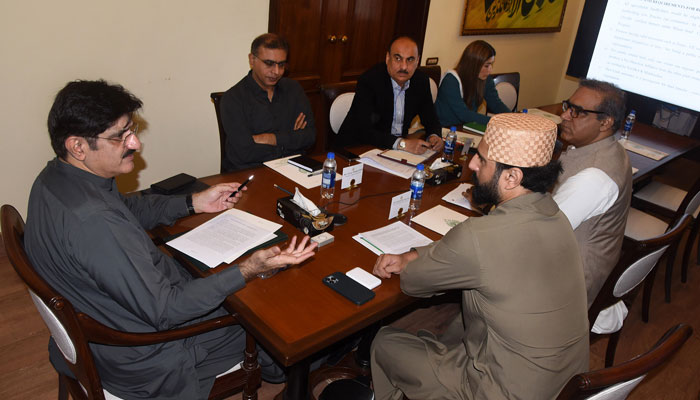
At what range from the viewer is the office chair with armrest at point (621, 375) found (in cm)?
118

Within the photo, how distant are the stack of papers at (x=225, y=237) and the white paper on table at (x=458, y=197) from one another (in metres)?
0.87

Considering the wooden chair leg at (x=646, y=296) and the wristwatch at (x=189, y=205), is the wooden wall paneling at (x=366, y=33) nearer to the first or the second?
the wristwatch at (x=189, y=205)

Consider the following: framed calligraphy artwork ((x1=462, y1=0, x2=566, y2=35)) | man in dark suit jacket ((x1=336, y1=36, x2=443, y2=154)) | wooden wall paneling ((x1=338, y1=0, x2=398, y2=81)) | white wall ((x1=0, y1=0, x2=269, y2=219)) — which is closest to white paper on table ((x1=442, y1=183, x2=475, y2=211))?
man in dark suit jacket ((x1=336, y1=36, x2=443, y2=154))

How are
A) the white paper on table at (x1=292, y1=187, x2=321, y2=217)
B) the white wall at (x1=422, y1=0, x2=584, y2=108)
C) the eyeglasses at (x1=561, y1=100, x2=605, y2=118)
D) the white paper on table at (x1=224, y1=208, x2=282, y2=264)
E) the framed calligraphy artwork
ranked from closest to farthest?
1. the white paper on table at (x1=224, y1=208, x2=282, y2=264)
2. the white paper on table at (x1=292, y1=187, x2=321, y2=217)
3. the eyeglasses at (x1=561, y1=100, x2=605, y2=118)
4. the white wall at (x1=422, y1=0, x2=584, y2=108)
5. the framed calligraphy artwork

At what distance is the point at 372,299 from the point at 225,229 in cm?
66

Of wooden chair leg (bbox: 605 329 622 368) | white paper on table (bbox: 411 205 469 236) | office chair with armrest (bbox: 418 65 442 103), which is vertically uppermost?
office chair with armrest (bbox: 418 65 442 103)

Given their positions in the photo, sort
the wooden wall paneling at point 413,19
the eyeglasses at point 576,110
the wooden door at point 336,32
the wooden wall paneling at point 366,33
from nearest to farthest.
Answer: the eyeglasses at point 576,110 < the wooden door at point 336,32 < the wooden wall paneling at point 366,33 < the wooden wall paneling at point 413,19

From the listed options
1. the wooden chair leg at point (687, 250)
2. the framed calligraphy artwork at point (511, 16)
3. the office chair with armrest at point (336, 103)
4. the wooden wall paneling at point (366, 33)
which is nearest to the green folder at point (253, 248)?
the office chair with armrest at point (336, 103)

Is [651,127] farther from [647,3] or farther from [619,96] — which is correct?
[619,96]

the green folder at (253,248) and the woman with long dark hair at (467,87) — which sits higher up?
the woman with long dark hair at (467,87)

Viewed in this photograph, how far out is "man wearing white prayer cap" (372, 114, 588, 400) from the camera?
142cm

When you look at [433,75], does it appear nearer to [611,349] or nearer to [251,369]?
[611,349]

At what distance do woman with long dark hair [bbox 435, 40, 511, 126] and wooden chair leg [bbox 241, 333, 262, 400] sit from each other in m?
2.59

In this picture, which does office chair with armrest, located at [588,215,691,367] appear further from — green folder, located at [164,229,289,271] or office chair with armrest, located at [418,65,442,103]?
office chair with armrest, located at [418,65,442,103]
